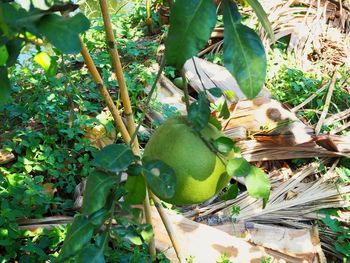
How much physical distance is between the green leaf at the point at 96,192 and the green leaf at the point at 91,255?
0.06 m

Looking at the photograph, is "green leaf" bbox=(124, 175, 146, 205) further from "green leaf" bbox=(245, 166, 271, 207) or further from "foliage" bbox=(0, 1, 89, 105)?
"foliage" bbox=(0, 1, 89, 105)

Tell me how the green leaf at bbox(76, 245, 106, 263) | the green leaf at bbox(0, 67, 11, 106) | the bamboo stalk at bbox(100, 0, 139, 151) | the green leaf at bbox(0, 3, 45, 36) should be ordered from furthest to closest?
the bamboo stalk at bbox(100, 0, 139, 151) → the green leaf at bbox(76, 245, 106, 263) → the green leaf at bbox(0, 67, 11, 106) → the green leaf at bbox(0, 3, 45, 36)

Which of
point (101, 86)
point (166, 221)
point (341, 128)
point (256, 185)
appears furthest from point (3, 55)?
point (341, 128)

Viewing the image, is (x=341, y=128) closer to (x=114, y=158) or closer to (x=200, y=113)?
(x=200, y=113)

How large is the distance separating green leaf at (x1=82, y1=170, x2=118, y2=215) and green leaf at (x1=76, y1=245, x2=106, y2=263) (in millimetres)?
61

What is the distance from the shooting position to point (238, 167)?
3.30 ft

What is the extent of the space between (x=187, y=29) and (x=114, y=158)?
27 centimetres

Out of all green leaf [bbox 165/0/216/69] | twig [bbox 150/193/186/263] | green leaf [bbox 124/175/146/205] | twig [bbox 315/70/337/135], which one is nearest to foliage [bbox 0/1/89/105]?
green leaf [bbox 165/0/216/69]

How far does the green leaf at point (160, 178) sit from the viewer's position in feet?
2.92

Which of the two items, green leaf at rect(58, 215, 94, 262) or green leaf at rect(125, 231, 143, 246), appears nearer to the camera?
green leaf at rect(58, 215, 94, 262)

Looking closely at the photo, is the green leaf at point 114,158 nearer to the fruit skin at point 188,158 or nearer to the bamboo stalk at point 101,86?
the fruit skin at point 188,158

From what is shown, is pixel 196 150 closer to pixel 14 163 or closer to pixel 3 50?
pixel 3 50

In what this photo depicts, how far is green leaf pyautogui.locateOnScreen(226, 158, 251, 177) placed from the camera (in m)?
1.00

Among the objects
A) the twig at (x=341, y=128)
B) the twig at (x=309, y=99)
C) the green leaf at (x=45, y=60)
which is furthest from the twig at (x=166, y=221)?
the twig at (x=309, y=99)
